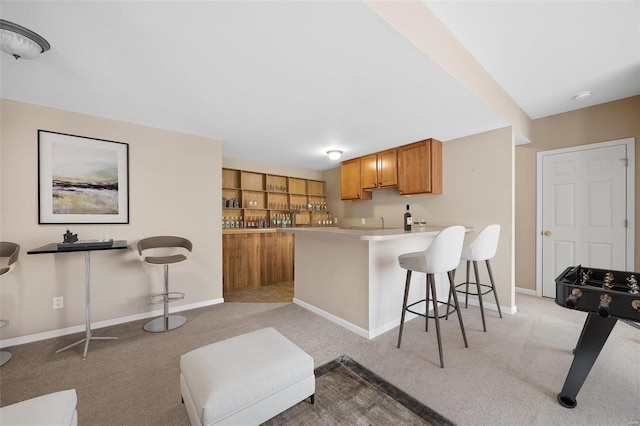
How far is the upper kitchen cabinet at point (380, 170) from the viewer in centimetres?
424

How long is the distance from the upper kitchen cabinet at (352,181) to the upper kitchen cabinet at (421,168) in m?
0.93

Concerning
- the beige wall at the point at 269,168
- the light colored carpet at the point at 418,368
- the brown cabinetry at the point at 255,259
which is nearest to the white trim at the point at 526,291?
the light colored carpet at the point at 418,368

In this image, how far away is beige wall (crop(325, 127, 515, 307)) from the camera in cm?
319

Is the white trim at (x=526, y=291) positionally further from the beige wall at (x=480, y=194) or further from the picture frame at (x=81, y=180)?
the picture frame at (x=81, y=180)

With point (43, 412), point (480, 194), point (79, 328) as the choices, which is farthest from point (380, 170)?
point (79, 328)

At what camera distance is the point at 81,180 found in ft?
9.11

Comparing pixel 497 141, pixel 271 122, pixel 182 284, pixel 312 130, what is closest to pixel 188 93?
pixel 271 122

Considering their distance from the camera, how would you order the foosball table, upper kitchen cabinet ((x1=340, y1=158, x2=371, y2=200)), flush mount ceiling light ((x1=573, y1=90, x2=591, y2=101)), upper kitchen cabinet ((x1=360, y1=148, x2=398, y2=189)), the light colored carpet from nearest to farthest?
the foosball table, the light colored carpet, flush mount ceiling light ((x1=573, y1=90, x2=591, y2=101)), upper kitchen cabinet ((x1=360, y1=148, x2=398, y2=189)), upper kitchen cabinet ((x1=340, y1=158, x2=371, y2=200))

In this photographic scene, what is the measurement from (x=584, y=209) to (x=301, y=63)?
4114mm

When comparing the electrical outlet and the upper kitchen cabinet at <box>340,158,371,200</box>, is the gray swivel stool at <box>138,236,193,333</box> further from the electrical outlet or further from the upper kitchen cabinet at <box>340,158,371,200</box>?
the upper kitchen cabinet at <box>340,158,371,200</box>

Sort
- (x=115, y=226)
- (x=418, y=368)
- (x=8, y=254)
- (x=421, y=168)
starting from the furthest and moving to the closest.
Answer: (x=421, y=168) < (x=115, y=226) < (x=8, y=254) < (x=418, y=368)

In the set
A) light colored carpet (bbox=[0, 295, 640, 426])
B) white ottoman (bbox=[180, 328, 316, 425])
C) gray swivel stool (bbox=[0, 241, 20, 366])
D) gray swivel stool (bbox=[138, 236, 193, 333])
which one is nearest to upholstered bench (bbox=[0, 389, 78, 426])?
white ottoman (bbox=[180, 328, 316, 425])

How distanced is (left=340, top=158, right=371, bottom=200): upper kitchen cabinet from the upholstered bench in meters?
4.35

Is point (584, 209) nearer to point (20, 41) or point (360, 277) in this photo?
point (360, 277)
